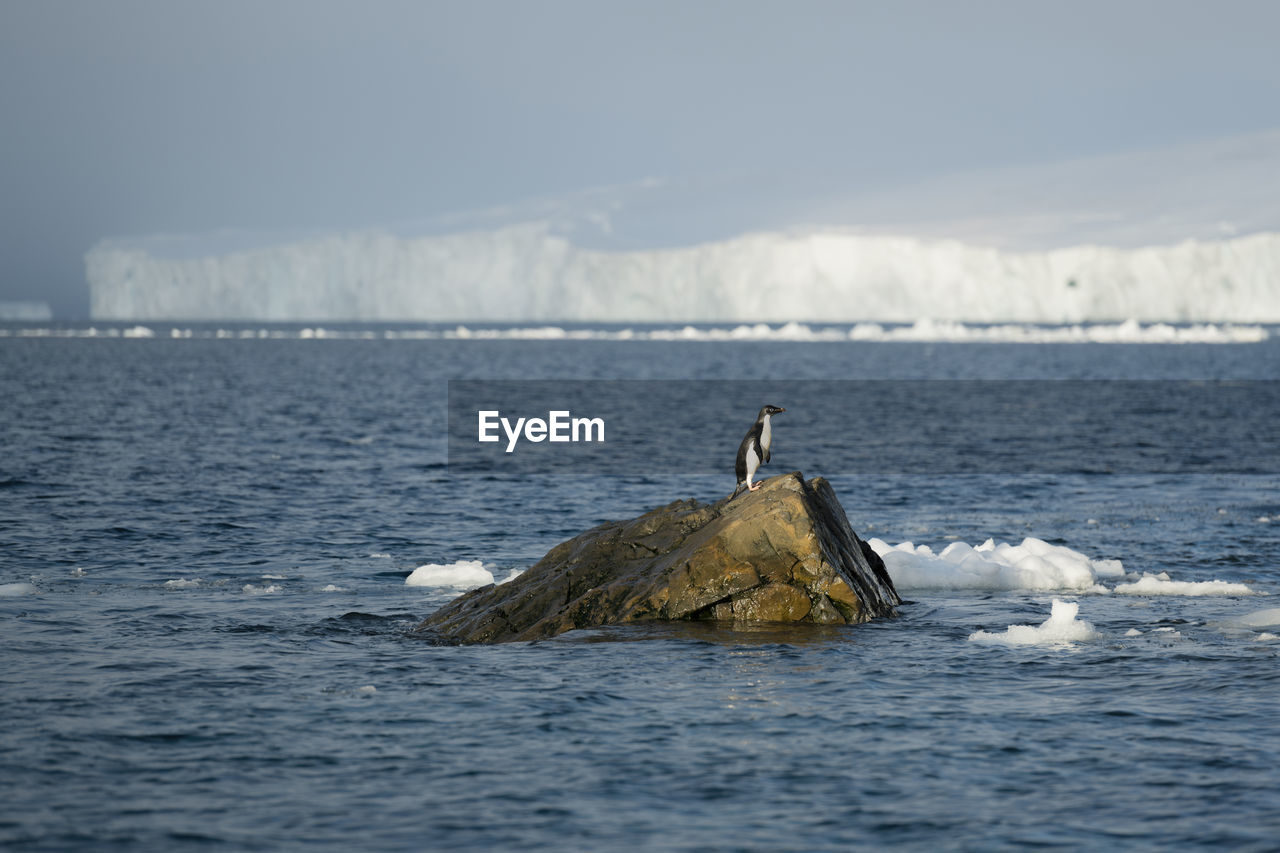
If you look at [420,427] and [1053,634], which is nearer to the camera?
[1053,634]

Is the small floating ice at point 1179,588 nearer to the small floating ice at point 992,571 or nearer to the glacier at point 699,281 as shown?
the small floating ice at point 992,571

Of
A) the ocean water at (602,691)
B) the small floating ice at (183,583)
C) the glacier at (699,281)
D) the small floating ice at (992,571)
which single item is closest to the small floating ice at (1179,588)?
the ocean water at (602,691)

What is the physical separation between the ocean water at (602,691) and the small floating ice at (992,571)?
0.05 m

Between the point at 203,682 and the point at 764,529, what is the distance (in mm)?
6047

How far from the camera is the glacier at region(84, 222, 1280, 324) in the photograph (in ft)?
517

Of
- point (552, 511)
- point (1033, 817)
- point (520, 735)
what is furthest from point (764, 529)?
point (552, 511)

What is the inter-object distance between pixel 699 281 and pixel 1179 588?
155695 millimetres

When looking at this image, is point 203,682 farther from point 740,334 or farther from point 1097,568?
point 740,334

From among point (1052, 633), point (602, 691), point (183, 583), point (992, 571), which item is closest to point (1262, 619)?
point (1052, 633)

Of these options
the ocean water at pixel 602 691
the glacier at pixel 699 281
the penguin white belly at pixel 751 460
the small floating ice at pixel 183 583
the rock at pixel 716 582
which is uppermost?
the glacier at pixel 699 281

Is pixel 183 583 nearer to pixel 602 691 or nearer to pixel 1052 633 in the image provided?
pixel 602 691

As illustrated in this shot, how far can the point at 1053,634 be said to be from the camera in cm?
1425

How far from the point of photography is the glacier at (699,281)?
158 m

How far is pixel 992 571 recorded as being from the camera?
17938mm
